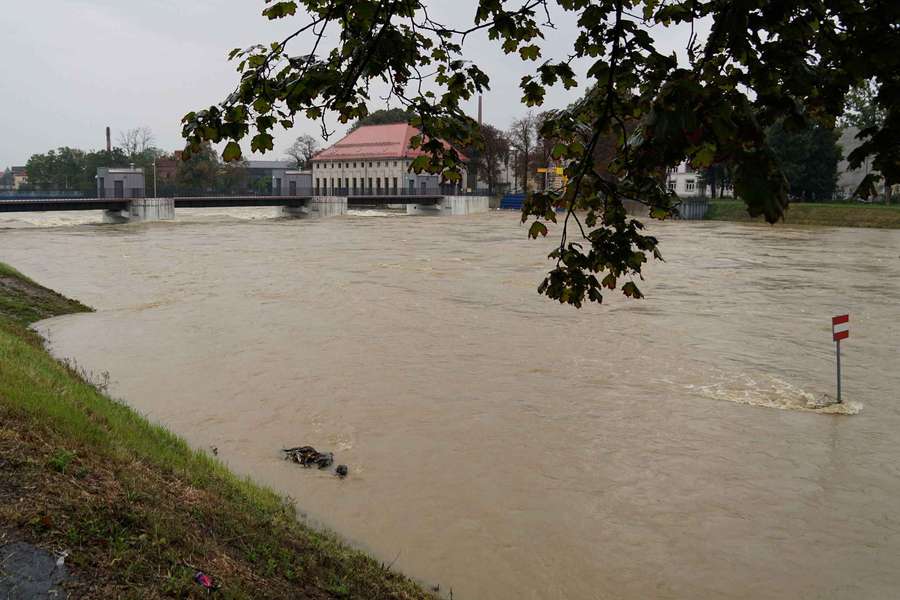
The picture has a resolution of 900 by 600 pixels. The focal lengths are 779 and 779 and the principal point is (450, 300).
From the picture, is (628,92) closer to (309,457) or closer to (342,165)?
(309,457)

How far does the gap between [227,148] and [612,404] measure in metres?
9.26

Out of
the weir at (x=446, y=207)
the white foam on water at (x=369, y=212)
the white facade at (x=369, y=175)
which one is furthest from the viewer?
the white facade at (x=369, y=175)

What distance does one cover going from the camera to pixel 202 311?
19.8 meters

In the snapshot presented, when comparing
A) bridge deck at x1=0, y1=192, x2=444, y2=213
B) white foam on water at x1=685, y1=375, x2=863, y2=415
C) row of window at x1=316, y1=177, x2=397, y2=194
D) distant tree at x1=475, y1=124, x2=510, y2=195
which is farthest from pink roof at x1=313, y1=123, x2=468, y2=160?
white foam on water at x1=685, y1=375, x2=863, y2=415

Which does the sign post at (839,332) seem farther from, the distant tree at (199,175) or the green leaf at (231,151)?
the distant tree at (199,175)

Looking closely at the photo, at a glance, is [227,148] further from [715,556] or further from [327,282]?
[327,282]

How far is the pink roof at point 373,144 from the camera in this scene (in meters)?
102

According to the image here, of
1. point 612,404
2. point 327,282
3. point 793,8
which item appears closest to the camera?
point 793,8

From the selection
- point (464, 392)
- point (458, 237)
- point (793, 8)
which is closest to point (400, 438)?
point (464, 392)

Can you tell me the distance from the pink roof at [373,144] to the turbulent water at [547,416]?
255 ft

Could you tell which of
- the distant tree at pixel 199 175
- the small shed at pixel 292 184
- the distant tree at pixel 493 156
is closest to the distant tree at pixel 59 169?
the distant tree at pixel 199 175

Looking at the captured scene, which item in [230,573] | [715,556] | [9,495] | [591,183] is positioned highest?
[591,183]

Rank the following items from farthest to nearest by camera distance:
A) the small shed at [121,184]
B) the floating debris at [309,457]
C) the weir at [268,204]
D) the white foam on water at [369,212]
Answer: the white foam on water at [369,212]
the small shed at [121,184]
the weir at [268,204]
the floating debris at [309,457]

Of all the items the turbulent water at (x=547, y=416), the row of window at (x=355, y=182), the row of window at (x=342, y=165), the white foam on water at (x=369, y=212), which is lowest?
the turbulent water at (x=547, y=416)
